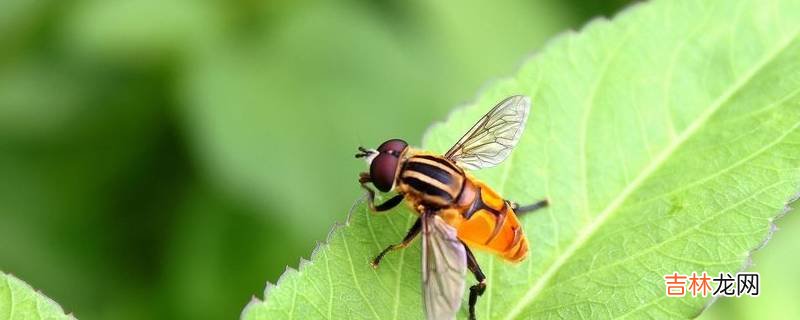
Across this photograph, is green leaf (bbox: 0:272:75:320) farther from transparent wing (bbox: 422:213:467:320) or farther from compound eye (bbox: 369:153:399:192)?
compound eye (bbox: 369:153:399:192)

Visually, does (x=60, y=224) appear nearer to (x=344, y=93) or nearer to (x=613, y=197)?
(x=344, y=93)

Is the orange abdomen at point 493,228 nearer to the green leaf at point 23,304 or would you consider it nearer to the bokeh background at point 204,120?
the green leaf at point 23,304

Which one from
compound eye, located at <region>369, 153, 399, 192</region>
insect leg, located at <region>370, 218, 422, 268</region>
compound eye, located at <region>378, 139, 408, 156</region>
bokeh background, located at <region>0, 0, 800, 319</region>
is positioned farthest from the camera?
bokeh background, located at <region>0, 0, 800, 319</region>

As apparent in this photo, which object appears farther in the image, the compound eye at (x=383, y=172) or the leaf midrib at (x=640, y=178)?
the compound eye at (x=383, y=172)

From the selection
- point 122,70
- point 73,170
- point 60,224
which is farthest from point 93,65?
point 60,224

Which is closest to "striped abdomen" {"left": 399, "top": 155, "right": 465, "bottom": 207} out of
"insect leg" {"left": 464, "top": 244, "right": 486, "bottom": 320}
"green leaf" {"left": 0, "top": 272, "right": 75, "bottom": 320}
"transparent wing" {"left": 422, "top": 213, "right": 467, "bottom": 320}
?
"transparent wing" {"left": 422, "top": 213, "right": 467, "bottom": 320}

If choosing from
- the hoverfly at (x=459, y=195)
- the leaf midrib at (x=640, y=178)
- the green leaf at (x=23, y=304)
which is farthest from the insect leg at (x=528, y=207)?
the green leaf at (x=23, y=304)
